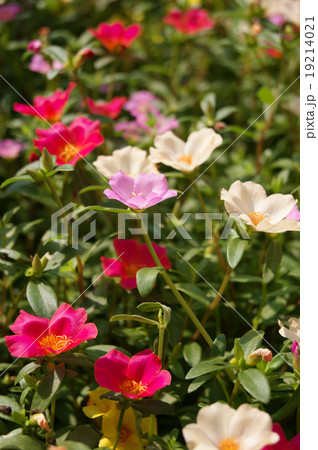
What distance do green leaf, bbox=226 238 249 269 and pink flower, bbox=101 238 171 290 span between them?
0.19 m

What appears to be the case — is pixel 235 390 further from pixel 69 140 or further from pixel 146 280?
pixel 69 140

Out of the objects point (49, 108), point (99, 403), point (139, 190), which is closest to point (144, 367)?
point (99, 403)

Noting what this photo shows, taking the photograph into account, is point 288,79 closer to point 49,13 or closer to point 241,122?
point 241,122

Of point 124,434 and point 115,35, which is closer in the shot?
point 124,434

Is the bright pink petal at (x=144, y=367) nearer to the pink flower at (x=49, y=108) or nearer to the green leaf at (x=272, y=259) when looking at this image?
the green leaf at (x=272, y=259)

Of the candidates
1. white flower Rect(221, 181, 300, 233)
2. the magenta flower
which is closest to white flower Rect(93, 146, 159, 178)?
white flower Rect(221, 181, 300, 233)

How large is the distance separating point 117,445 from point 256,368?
30cm

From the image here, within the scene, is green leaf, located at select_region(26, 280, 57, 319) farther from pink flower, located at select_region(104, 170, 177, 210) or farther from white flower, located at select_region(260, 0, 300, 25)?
white flower, located at select_region(260, 0, 300, 25)

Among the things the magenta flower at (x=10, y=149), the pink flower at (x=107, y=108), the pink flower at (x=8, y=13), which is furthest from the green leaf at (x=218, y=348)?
the pink flower at (x=8, y=13)

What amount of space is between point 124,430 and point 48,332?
0.79 feet

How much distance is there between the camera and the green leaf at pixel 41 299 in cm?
114

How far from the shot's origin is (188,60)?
7.60ft

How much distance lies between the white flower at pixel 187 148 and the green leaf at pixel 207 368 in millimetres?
475

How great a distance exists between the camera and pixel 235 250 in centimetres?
111
